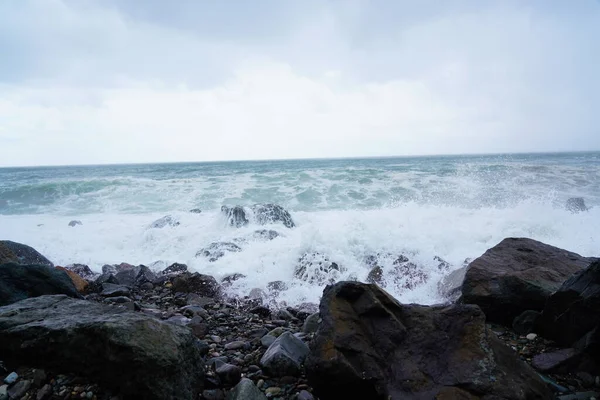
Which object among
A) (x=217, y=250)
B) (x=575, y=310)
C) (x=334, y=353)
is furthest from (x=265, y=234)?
(x=575, y=310)

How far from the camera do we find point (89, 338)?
2.23m

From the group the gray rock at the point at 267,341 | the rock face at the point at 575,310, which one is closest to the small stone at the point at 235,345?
the gray rock at the point at 267,341

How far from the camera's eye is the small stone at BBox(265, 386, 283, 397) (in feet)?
8.08

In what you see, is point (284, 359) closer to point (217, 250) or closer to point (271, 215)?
point (217, 250)

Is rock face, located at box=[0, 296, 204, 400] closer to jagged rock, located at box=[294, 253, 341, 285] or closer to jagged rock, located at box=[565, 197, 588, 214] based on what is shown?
jagged rock, located at box=[294, 253, 341, 285]

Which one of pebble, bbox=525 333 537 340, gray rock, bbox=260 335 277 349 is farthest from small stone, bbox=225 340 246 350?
pebble, bbox=525 333 537 340

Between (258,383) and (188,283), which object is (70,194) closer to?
(188,283)

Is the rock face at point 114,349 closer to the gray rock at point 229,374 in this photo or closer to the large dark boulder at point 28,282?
the gray rock at point 229,374

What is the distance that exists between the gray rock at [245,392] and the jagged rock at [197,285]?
3.02m

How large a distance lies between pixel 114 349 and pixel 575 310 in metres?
3.39

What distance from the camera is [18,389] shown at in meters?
2.24

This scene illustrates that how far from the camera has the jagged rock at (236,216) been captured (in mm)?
9982

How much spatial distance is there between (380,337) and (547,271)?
8.34 feet

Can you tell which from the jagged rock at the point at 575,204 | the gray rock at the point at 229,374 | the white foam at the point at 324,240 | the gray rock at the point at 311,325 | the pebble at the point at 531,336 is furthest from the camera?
the jagged rock at the point at 575,204
